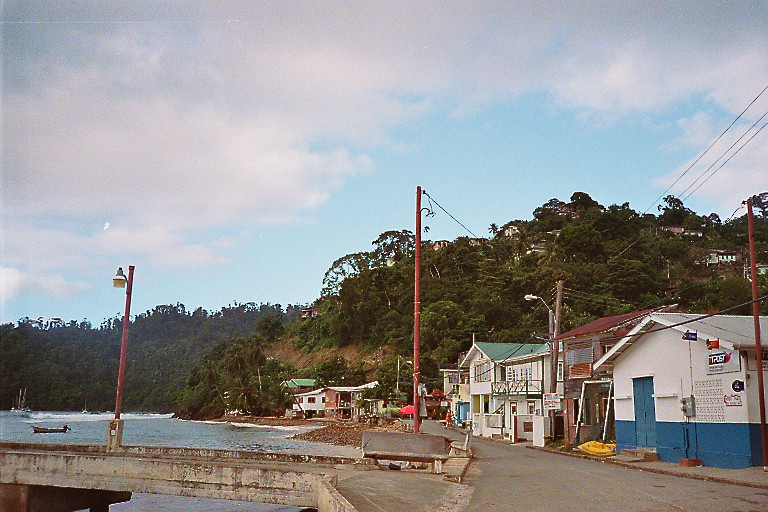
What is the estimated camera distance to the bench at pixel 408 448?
1709cm

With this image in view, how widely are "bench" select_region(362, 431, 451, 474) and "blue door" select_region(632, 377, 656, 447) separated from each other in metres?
10.7

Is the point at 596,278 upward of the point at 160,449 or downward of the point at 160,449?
upward

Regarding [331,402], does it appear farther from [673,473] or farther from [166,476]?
[166,476]

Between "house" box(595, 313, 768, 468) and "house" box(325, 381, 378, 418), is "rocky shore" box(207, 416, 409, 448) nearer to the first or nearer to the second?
"house" box(325, 381, 378, 418)

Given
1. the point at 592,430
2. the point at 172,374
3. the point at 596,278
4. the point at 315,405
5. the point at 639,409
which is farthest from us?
the point at 172,374

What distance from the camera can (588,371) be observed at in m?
33.3

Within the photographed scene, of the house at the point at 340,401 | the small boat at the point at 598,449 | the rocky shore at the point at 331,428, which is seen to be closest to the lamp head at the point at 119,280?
the rocky shore at the point at 331,428

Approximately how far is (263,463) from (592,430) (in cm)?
1766

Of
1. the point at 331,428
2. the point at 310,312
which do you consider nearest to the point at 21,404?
the point at 310,312

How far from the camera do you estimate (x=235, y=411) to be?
4498 inches

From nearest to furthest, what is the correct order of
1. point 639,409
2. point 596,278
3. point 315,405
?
point 639,409, point 596,278, point 315,405

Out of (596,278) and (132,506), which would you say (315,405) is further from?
(132,506)

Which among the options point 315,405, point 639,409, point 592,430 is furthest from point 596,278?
point 639,409

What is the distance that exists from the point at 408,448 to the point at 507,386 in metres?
31.8
